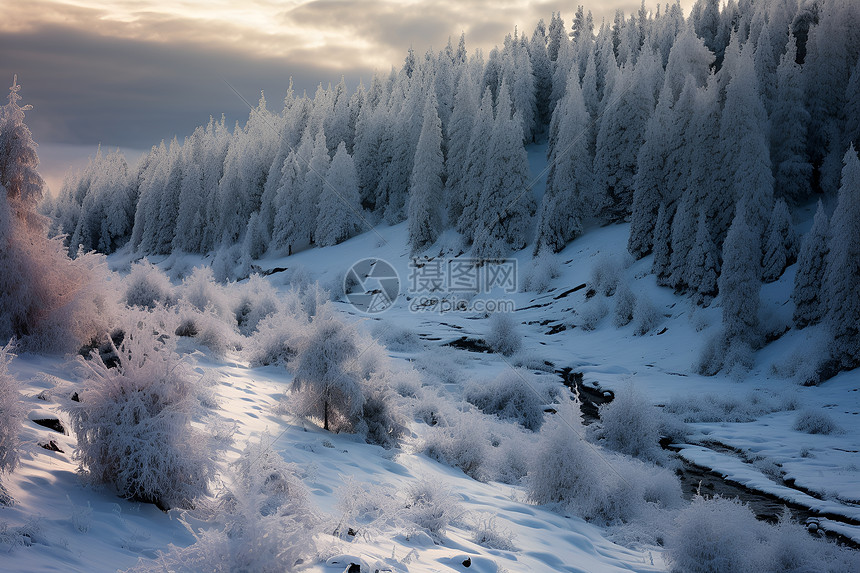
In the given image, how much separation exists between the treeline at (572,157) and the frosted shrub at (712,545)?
15.6m

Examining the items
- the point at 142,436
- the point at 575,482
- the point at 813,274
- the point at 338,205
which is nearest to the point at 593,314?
the point at 813,274

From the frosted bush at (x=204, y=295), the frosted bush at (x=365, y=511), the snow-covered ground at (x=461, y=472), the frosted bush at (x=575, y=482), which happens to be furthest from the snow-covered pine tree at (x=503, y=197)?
the frosted bush at (x=365, y=511)

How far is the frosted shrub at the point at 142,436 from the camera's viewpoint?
15.0ft

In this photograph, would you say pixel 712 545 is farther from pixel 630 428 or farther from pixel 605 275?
pixel 605 275

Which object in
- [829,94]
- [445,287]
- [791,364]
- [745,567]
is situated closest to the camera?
[745,567]

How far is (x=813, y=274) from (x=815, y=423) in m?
7.65

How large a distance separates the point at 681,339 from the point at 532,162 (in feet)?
102

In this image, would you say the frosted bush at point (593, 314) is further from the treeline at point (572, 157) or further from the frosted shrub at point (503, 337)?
the frosted shrub at point (503, 337)

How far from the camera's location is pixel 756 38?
109ft

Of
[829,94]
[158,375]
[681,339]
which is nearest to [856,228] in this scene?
[681,339]

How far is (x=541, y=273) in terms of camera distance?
3278cm

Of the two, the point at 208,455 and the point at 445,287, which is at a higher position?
the point at 208,455

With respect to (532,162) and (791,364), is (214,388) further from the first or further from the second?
(532,162)

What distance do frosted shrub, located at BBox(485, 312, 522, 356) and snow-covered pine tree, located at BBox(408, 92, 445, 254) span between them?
19755 mm
